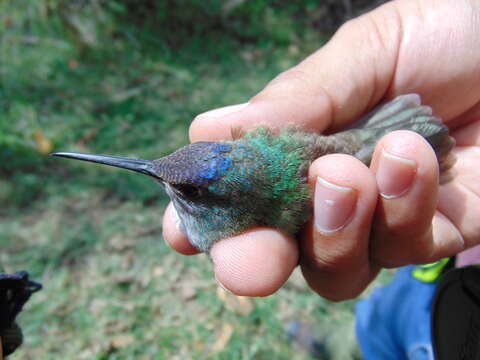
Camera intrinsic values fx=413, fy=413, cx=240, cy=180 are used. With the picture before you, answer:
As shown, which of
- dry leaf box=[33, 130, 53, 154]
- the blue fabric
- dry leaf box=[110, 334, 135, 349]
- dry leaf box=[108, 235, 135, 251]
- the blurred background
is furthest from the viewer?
dry leaf box=[33, 130, 53, 154]

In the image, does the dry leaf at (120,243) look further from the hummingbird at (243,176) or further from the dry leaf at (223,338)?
the hummingbird at (243,176)

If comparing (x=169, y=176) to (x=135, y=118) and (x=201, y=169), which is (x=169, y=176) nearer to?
(x=201, y=169)

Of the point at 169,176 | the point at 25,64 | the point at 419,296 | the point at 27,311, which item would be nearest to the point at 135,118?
the point at 25,64

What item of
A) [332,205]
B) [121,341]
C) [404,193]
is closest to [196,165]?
[332,205]

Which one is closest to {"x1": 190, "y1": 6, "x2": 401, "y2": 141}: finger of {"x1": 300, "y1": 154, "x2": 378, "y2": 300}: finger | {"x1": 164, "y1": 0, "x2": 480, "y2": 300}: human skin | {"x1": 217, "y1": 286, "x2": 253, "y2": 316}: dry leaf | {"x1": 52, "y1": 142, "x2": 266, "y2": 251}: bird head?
{"x1": 164, "y1": 0, "x2": 480, "y2": 300}: human skin

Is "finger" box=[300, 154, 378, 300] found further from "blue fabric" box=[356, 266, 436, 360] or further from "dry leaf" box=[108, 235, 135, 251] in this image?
"dry leaf" box=[108, 235, 135, 251]

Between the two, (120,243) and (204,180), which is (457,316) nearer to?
(204,180)
